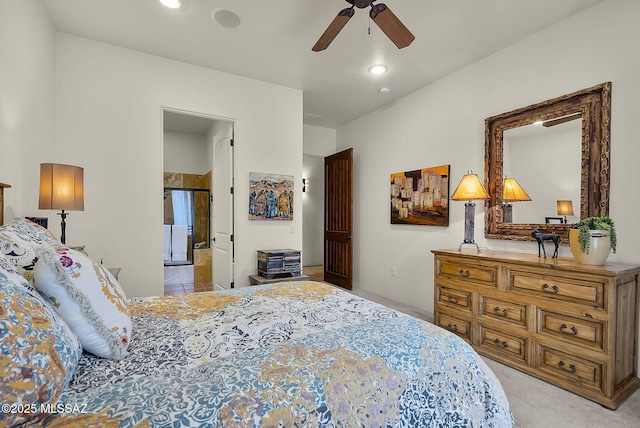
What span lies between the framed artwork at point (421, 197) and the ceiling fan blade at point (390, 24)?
5.69 feet

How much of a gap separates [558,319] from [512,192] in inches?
49.1

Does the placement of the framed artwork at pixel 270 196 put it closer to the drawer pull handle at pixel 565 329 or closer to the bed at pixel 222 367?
the bed at pixel 222 367

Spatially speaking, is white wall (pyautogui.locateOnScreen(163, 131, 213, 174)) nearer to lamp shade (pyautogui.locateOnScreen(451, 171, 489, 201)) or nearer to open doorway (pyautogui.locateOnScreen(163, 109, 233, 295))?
open doorway (pyautogui.locateOnScreen(163, 109, 233, 295))

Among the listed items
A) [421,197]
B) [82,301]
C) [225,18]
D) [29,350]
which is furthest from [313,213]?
[29,350]

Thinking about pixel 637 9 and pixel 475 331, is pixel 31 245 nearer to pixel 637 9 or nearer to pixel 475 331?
pixel 475 331

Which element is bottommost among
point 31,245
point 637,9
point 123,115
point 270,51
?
point 31,245

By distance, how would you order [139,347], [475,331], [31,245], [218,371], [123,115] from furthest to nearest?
1. [123,115]
2. [475,331]
3. [31,245]
4. [139,347]
5. [218,371]

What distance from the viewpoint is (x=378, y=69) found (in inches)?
131

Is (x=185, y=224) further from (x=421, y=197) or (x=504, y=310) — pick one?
(x=504, y=310)

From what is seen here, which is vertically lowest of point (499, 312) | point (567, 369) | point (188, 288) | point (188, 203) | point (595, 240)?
point (188, 288)

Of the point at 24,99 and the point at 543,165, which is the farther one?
the point at 543,165

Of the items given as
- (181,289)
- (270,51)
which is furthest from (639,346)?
(181,289)

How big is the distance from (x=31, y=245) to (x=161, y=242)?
189 cm

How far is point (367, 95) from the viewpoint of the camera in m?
4.09
